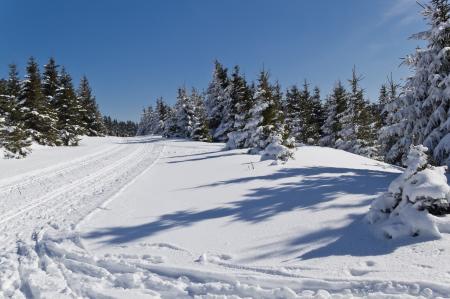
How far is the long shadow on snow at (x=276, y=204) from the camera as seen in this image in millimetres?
8086

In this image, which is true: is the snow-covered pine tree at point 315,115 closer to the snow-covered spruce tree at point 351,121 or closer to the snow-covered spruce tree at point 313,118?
the snow-covered spruce tree at point 313,118

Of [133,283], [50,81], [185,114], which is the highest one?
[50,81]

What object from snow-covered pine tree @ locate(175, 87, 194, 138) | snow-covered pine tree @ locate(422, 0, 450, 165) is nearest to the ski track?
snow-covered pine tree @ locate(422, 0, 450, 165)

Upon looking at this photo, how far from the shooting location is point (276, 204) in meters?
9.30

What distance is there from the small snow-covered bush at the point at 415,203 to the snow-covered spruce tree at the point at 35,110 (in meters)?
33.1

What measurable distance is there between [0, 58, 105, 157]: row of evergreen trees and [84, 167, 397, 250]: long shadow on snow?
20.6 meters

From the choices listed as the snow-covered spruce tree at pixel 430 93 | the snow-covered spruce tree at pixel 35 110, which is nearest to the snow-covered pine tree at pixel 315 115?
the snow-covered spruce tree at pixel 430 93

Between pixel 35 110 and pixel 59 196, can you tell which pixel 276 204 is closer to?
pixel 59 196

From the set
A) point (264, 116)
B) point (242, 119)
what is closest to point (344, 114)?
point (242, 119)

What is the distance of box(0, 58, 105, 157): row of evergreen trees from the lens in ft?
86.1

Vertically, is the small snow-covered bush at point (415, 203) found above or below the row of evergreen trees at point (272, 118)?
below

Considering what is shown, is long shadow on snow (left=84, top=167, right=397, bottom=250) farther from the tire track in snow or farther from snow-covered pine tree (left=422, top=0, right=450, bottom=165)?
the tire track in snow

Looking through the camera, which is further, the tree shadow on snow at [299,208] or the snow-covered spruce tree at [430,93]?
the snow-covered spruce tree at [430,93]

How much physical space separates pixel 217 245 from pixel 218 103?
43644 millimetres
